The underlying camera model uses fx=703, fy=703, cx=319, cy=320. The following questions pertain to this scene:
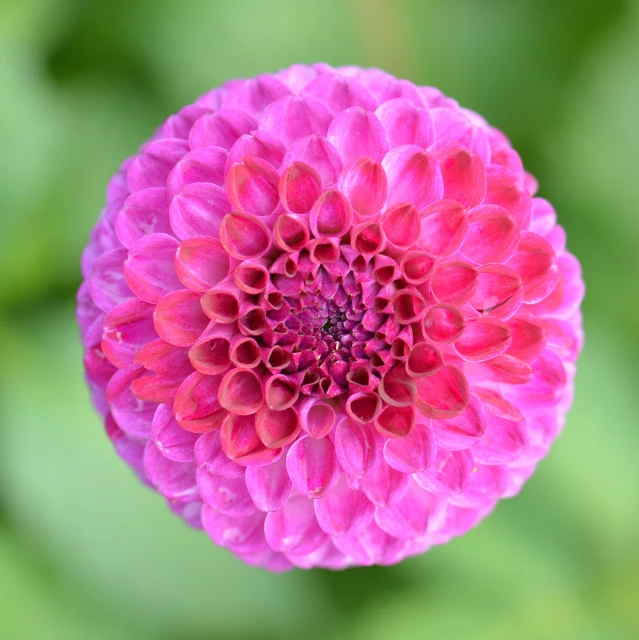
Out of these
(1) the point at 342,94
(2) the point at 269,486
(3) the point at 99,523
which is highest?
(1) the point at 342,94

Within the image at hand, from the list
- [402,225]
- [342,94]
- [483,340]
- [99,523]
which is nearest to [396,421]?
[483,340]

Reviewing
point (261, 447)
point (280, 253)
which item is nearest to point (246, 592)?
point (261, 447)

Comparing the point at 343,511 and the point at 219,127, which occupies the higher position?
the point at 219,127

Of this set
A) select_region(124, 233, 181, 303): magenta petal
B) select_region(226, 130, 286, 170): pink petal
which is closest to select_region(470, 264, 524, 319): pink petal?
select_region(226, 130, 286, 170): pink petal

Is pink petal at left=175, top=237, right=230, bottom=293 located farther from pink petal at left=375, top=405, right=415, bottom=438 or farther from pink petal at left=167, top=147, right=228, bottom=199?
pink petal at left=375, top=405, right=415, bottom=438

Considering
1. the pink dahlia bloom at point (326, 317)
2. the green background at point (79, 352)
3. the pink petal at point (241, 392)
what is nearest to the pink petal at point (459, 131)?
the pink dahlia bloom at point (326, 317)

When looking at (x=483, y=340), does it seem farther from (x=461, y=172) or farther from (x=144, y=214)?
(x=144, y=214)

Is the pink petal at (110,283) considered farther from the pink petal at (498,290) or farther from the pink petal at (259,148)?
the pink petal at (498,290)
